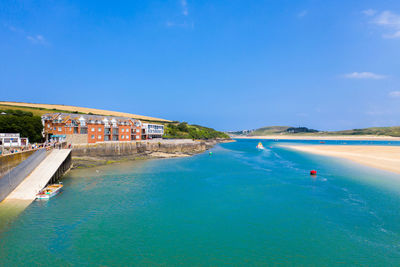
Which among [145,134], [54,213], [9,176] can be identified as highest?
[145,134]

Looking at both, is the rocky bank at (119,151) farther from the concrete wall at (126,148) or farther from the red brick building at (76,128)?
the red brick building at (76,128)

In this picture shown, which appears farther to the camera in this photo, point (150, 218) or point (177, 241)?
point (150, 218)

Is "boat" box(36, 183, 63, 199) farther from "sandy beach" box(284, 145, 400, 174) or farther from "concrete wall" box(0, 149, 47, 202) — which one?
"sandy beach" box(284, 145, 400, 174)

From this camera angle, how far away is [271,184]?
39125 millimetres

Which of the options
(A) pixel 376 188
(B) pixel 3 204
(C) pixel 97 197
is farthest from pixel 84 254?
(A) pixel 376 188

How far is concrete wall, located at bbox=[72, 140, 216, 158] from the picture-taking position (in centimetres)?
5969

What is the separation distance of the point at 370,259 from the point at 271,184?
22.6m

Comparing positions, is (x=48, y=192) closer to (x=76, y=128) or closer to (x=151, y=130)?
(x=76, y=128)

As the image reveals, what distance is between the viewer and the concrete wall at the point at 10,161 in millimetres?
A: 26750

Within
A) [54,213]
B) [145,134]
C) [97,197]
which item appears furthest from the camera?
[145,134]

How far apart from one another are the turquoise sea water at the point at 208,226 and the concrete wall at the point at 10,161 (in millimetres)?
5902

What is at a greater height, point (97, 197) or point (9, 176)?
point (9, 176)

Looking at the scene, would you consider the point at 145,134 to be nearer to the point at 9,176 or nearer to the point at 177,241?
the point at 9,176

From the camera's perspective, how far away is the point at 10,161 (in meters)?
28.8
